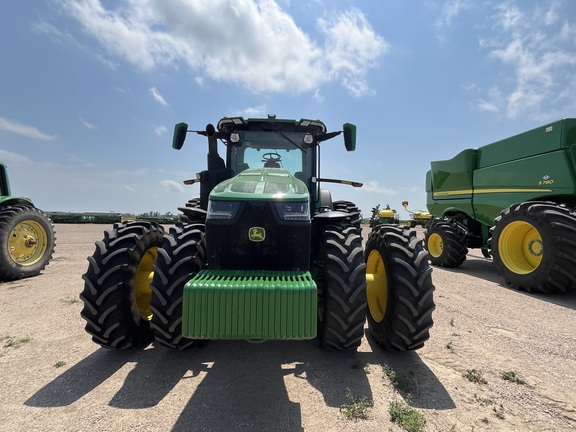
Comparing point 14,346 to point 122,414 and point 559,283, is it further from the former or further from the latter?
point 559,283

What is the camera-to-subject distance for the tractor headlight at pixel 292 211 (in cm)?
281

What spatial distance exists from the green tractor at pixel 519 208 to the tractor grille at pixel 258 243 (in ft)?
16.1

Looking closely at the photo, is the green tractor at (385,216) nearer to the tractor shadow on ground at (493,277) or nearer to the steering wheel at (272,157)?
the tractor shadow on ground at (493,277)

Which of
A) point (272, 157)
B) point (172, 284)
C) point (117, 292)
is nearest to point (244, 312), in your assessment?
point (172, 284)

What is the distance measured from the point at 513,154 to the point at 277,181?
6.78 m

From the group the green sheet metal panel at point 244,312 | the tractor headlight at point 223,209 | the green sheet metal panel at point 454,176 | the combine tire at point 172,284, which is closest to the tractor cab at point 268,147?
the tractor headlight at point 223,209

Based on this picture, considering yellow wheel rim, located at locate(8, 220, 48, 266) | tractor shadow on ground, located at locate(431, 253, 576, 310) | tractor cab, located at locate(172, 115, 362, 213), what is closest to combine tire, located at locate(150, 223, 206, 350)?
tractor cab, located at locate(172, 115, 362, 213)

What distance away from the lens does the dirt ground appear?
214 cm

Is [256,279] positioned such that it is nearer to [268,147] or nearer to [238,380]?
[238,380]

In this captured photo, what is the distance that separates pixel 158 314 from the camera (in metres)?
2.61

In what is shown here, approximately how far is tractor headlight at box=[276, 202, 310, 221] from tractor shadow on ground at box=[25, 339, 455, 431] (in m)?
1.39

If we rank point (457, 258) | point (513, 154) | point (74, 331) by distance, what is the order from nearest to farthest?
point (74, 331) < point (513, 154) < point (457, 258)

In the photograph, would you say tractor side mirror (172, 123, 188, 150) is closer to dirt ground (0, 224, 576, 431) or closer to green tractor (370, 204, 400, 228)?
dirt ground (0, 224, 576, 431)

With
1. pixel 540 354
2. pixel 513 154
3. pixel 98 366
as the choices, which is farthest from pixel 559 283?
pixel 98 366
